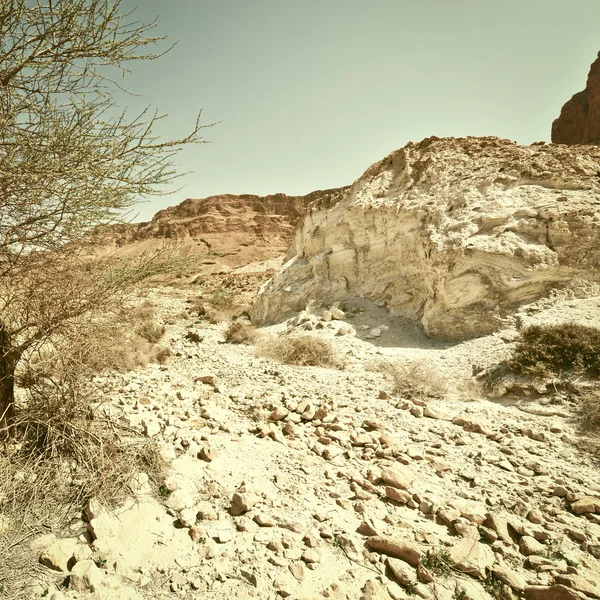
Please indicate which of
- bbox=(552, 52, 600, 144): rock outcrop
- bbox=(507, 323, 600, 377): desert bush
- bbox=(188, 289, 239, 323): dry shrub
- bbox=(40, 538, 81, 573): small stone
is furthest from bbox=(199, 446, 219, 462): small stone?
bbox=(552, 52, 600, 144): rock outcrop

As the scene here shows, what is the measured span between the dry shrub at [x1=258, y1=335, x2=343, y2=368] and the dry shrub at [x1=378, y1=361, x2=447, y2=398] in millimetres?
1286

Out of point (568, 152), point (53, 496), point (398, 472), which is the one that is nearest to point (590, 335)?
point (398, 472)

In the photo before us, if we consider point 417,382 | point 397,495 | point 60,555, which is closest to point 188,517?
point 60,555

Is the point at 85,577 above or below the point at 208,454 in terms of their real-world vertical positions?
below

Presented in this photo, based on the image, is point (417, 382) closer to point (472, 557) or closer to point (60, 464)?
point (472, 557)

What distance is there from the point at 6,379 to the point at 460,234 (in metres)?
8.26

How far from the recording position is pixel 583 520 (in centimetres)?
276

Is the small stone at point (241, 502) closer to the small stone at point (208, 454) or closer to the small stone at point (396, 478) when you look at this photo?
the small stone at point (208, 454)

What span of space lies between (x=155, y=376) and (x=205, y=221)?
173 ft

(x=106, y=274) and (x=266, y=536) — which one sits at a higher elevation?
(x=106, y=274)

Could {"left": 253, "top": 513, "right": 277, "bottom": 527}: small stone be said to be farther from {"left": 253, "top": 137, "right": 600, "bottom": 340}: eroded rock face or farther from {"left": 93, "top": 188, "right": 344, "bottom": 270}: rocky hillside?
{"left": 93, "top": 188, "right": 344, "bottom": 270}: rocky hillside

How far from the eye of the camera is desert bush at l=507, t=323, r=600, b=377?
492 centimetres

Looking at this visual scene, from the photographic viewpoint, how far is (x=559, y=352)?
5184 millimetres

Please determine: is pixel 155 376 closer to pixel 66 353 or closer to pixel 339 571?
pixel 66 353
